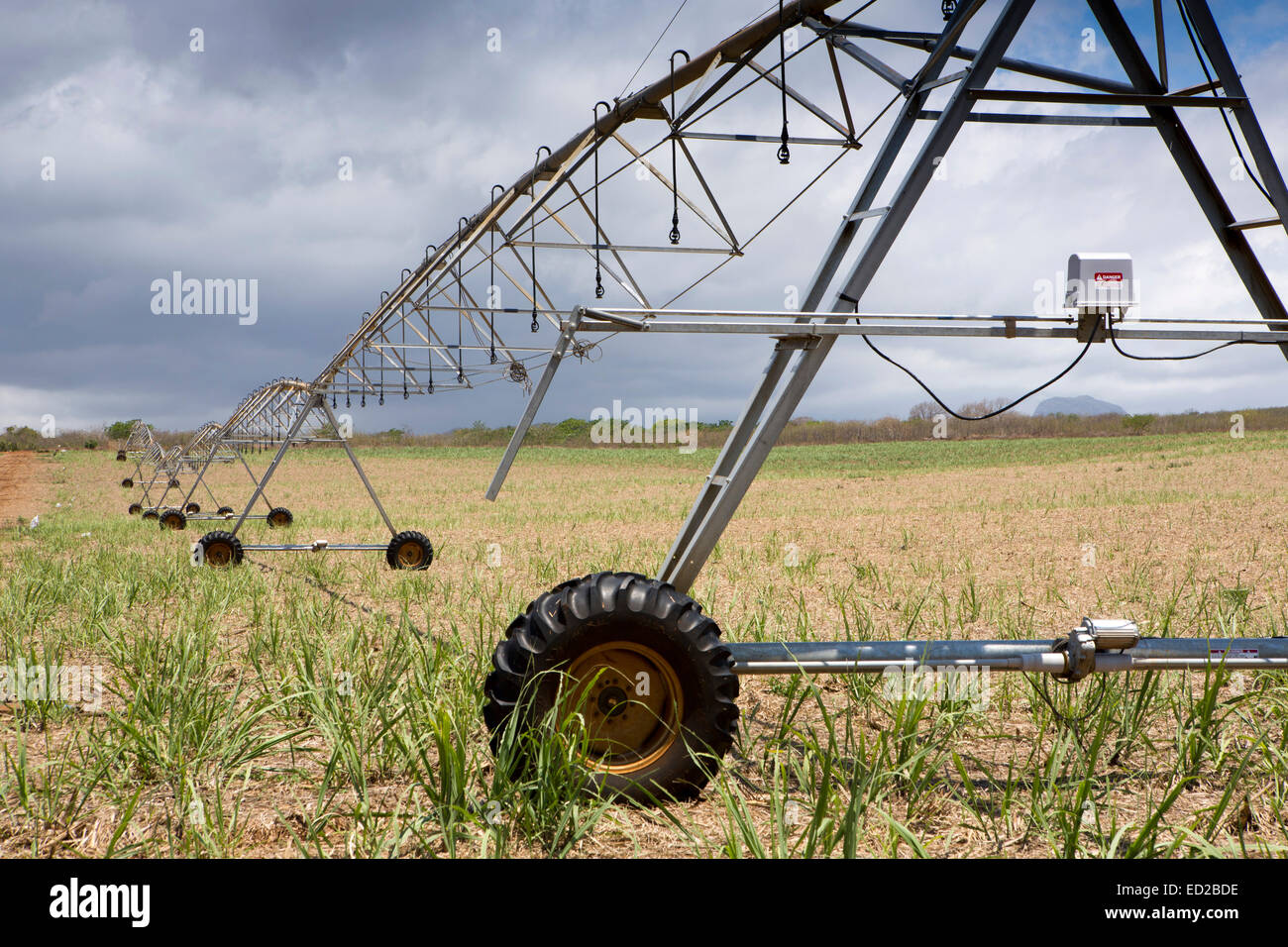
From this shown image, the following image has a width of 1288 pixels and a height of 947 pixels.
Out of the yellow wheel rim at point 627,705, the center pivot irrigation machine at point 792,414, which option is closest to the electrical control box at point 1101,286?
the center pivot irrigation machine at point 792,414

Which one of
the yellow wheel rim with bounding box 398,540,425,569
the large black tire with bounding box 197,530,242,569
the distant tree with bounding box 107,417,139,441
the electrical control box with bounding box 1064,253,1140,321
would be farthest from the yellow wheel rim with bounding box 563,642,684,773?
the distant tree with bounding box 107,417,139,441

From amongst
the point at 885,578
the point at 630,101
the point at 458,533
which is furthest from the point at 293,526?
the point at 630,101

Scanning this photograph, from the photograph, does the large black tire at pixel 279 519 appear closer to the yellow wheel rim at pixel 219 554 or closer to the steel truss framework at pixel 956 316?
the yellow wheel rim at pixel 219 554

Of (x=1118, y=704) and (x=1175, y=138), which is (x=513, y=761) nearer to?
(x=1118, y=704)

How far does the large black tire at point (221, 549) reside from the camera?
9367 mm

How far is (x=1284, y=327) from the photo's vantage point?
357cm

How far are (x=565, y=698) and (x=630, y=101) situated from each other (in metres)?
3.69

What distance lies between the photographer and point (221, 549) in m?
9.44

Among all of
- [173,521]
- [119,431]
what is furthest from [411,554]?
[119,431]

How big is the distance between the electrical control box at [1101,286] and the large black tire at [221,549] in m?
9.15

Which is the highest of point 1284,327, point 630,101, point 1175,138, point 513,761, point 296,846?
point 630,101

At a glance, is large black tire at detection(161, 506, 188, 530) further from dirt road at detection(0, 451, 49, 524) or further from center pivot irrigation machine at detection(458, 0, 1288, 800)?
center pivot irrigation machine at detection(458, 0, 1288, 800)

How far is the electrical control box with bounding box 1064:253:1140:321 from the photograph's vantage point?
9.95 feet

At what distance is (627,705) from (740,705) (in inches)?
55.2
